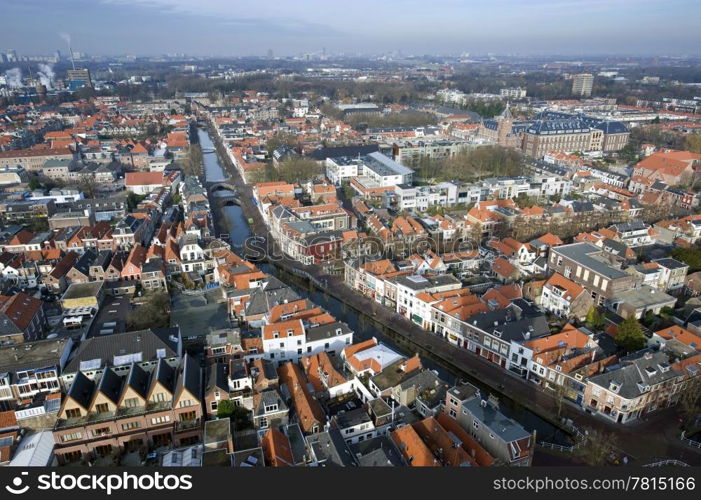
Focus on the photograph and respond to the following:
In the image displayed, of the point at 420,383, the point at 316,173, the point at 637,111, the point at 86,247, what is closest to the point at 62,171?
the point at 86,247

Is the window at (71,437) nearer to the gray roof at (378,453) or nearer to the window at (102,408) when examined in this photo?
the window at (102,408)

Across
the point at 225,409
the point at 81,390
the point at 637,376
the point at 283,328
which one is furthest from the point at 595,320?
the point at 81,390

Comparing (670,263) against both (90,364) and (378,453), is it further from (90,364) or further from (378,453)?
(90,364)

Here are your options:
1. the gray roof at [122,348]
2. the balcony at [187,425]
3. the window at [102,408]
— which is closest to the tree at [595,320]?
the balcony at [187,425]

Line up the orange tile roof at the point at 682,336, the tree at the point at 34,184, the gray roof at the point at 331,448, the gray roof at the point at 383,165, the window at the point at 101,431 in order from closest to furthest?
the gray roof at the point at 331,448 < the window at the point at 101,431 < the orange tile roof at the point at 682,336 < the tree at the point at 34,184 < the gray roof at the point at 383,165

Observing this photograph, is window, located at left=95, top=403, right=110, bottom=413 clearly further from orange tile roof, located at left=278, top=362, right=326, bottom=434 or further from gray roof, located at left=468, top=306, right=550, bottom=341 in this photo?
gray roof, located at left=468, top=306, right=550, bottom=341
